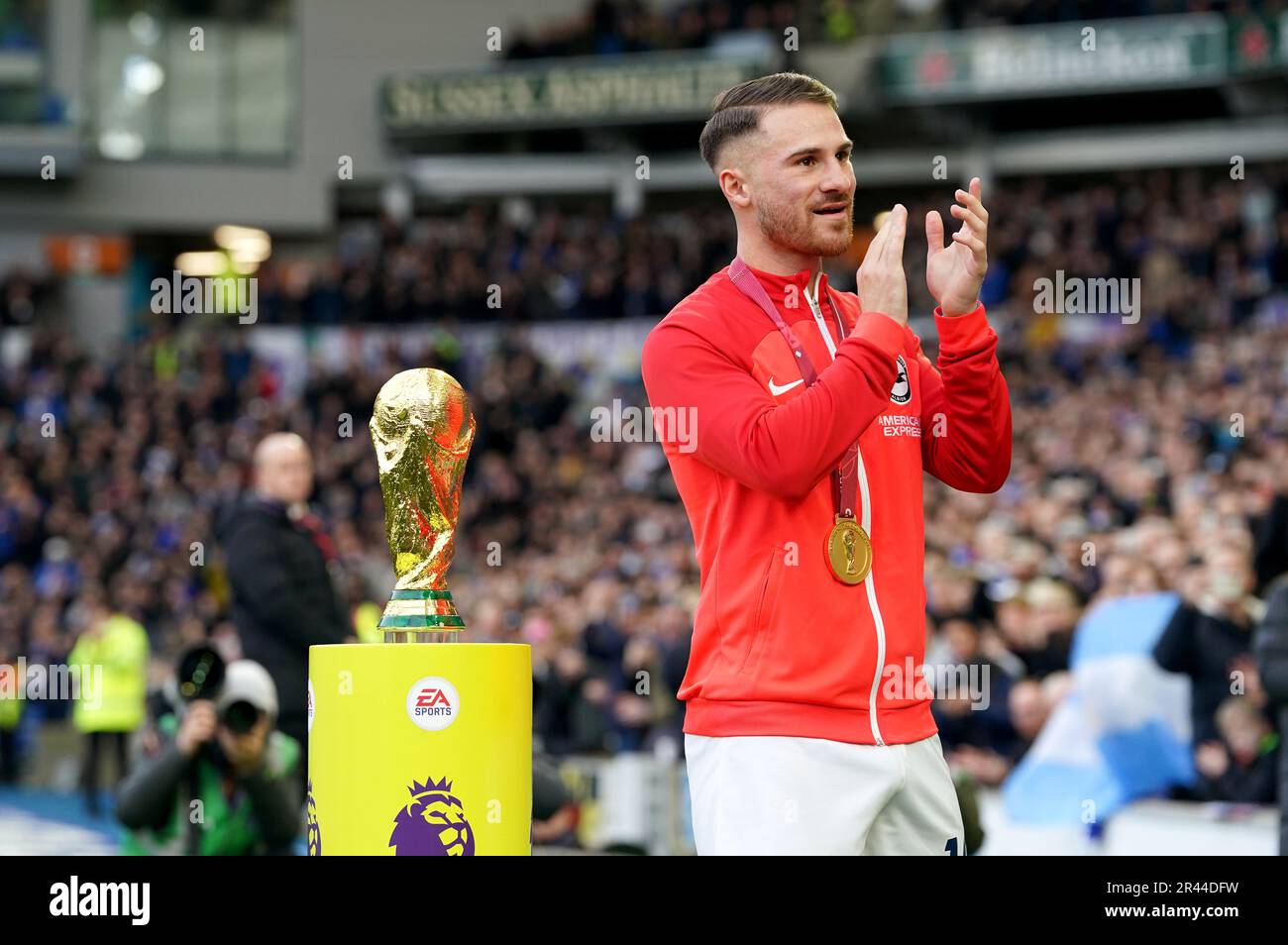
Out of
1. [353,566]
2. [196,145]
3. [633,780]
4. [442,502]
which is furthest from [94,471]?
[442,502]

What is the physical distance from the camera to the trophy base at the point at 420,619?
9.90 ft

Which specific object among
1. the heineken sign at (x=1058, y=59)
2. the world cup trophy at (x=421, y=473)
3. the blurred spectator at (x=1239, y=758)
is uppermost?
the heineken sign at (x=1058, y=59)

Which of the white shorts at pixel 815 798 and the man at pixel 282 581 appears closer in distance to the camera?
the white shorts at pixel 815 798

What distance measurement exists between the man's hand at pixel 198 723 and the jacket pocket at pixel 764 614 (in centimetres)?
250

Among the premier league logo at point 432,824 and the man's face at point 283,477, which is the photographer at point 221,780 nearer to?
the man's face at point 283,477

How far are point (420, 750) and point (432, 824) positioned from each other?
121 mm

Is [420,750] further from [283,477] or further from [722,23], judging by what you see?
[722,23]

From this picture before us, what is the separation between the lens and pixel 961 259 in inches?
122

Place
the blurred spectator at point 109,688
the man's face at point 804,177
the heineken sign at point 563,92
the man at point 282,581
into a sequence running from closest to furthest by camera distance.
A: the man's face at point 804,177 → the man at point 282,581 → the blurred spectator at point 109,688 → the heineken sign at point 563,92

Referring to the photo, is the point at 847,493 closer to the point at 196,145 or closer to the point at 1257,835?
the point at 1257,835

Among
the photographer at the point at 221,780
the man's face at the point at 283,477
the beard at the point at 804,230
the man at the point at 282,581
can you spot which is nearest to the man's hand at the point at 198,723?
the photographer at the point at 221,780

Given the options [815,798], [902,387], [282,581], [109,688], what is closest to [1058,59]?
[109,688]

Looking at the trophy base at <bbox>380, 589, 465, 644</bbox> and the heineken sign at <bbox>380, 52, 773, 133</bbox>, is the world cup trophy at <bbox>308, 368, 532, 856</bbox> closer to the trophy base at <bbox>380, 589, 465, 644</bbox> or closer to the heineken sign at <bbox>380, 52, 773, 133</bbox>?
the trophy base at <bbox>380, 589, 465, 644</bbox>

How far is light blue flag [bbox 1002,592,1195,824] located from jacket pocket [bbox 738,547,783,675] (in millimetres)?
5052
